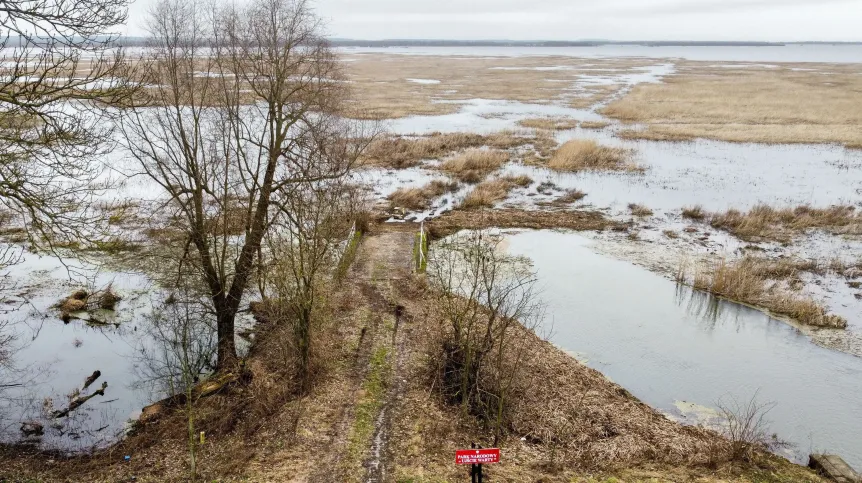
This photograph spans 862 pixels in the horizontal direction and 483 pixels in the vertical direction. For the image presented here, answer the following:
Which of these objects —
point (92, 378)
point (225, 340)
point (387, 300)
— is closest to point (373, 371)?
point (225, 340)

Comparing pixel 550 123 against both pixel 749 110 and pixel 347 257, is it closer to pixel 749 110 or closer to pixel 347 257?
pixel 749 110

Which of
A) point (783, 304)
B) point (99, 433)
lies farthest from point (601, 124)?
point (99, 433)

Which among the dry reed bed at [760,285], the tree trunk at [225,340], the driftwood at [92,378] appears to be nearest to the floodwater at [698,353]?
the dry reed bed at [760,285]

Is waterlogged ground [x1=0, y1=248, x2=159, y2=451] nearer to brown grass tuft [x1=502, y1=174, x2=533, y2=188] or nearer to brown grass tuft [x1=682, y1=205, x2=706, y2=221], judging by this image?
brown grass tuft [x1=502, y1=174, x2=533, y2=188]

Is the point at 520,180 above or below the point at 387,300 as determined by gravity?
above

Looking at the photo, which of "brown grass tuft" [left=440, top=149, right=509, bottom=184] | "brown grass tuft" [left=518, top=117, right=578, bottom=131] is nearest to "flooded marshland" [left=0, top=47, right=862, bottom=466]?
"brown grass tuft" [left=440, top=149, right=509, bottom=184]

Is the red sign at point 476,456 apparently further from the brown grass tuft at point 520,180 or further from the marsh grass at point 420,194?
the brown grass tuft at point 520,180

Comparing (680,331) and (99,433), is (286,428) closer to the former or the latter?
(99,433)
